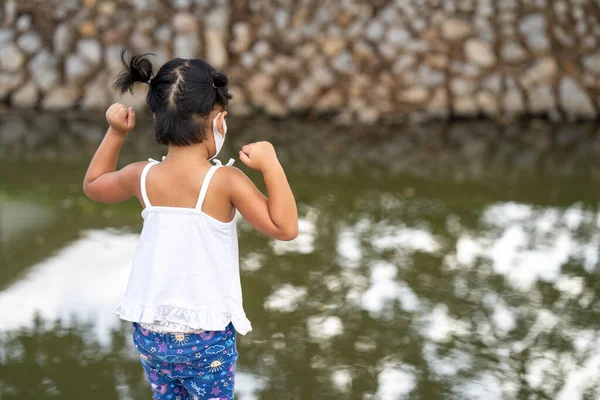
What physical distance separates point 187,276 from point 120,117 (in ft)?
1.35

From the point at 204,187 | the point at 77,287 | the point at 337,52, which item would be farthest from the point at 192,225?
the point at 337,52

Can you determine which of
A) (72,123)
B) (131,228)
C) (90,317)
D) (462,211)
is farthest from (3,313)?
(72,123)

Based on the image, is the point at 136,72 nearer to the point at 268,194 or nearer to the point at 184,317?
the point at 268,194

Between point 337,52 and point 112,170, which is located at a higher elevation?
point 337,52

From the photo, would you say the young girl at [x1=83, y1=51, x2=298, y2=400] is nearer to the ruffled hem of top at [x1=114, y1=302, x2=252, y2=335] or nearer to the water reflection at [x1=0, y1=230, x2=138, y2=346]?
the ruffled hem of top at [x1=114, y1=302, x2=252, y2=335]

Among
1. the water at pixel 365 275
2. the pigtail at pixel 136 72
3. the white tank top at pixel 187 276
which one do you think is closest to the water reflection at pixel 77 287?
the water at pixel 365 275

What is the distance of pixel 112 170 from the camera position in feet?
6.45

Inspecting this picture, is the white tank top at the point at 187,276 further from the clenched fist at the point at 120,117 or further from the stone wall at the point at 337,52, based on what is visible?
the stone wall at the point at 337,52

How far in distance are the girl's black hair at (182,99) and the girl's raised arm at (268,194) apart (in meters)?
0.12

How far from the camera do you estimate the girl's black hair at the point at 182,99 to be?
1752mm

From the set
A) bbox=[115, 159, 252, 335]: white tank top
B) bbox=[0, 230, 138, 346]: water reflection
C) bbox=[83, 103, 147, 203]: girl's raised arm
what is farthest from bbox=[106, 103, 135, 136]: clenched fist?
bbox=[0, 230, 138, 346]: water reflection

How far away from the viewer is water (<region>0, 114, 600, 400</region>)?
8.54 feet

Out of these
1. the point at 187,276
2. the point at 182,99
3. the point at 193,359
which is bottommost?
the point at 193,359

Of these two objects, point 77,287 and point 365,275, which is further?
point 365,275
